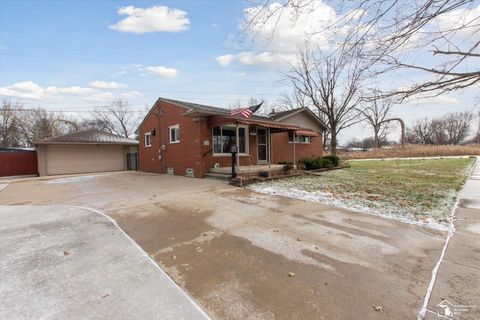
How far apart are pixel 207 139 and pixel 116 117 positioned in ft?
124

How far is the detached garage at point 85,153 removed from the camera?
58.7ft

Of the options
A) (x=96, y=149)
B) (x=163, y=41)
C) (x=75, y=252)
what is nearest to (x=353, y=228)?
(x=75, y=252)

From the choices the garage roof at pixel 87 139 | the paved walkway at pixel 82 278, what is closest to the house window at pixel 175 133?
the paved walkway at pixel 82 278

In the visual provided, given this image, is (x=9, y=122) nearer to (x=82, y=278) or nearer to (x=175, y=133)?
(x=175, y=133)

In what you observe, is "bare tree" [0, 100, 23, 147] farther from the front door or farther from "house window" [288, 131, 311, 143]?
"house window" [288, 131, 311, 143]

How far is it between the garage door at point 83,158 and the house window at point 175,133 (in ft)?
34.2

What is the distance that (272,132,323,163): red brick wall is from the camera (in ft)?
49.6

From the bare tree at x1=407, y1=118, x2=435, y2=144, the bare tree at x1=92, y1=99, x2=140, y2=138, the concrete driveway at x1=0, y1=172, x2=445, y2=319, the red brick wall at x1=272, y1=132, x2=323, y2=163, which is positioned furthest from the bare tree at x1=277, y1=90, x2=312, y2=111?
the bare tree at x1=407, y1=118, x2=435, y2=144

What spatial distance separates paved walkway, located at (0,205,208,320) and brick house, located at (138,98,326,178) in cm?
697

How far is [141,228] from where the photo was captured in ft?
14.6

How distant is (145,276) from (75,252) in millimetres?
1431

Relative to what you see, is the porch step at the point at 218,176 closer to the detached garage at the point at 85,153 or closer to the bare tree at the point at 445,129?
the detached garage at the point at 85,153

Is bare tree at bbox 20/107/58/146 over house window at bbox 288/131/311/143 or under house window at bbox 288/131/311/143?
over

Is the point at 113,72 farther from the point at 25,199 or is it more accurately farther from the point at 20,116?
the point at 20,116
